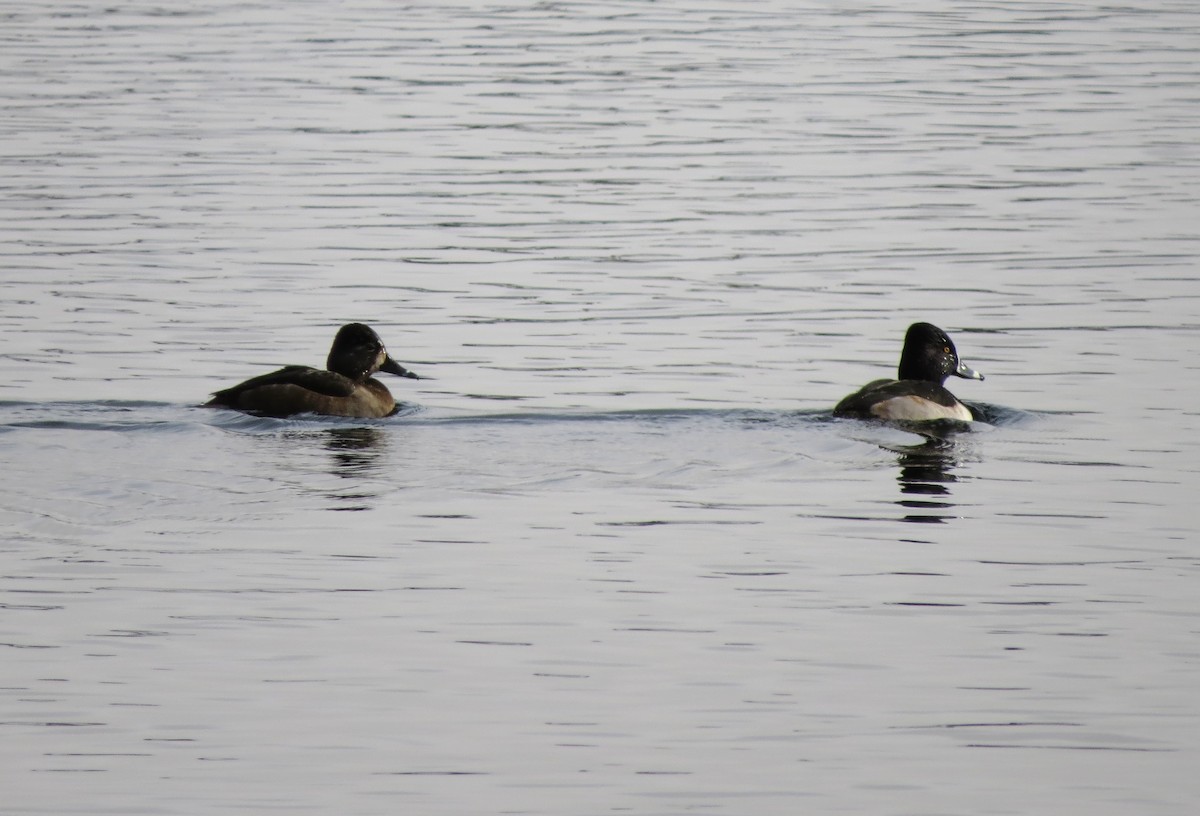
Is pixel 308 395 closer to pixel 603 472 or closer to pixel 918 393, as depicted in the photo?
pixel 603 472

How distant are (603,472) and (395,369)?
150 inches

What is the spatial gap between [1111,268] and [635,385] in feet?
24.4

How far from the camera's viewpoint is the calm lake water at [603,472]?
9320 mm

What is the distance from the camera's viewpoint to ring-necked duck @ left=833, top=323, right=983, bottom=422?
16.5 m

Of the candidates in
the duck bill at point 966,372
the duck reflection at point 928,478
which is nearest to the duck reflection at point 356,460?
the duck reflection at point 928,478

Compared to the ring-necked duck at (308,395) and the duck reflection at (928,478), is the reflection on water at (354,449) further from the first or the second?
the duck reflection at (928,478)

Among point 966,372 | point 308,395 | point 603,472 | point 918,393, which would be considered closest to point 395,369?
point 308,395

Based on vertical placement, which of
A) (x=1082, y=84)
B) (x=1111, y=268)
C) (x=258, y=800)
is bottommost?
(x=258, y=800)

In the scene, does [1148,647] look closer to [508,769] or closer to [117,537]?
[508,769]

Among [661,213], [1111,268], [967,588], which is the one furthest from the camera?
[661,213]

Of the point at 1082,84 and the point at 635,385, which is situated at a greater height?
the point at 1082,84

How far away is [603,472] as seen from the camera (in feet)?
48.6

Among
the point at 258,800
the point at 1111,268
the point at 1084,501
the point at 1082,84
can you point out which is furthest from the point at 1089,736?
the point at 1082,84

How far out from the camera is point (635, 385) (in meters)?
18.1
